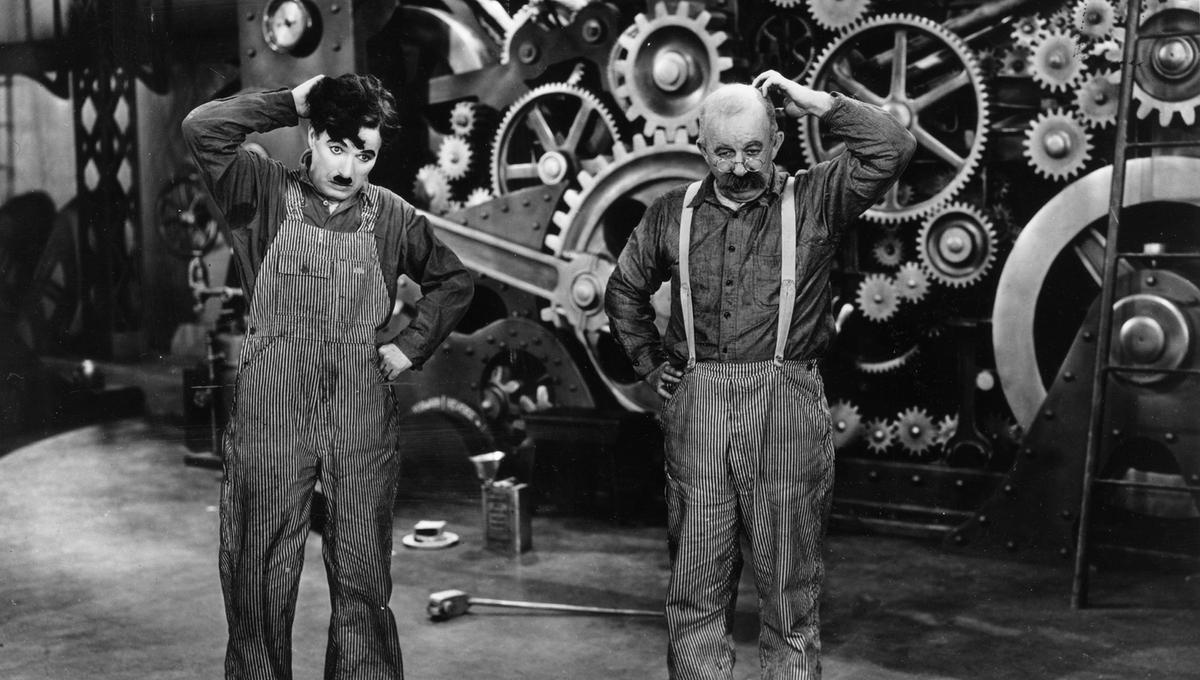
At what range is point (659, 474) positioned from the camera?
5.68 meters

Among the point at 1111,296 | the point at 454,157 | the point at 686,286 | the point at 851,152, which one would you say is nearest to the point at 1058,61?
the point at 1111,296

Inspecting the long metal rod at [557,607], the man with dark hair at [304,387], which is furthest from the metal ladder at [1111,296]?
the man with dark hair at [304,387]

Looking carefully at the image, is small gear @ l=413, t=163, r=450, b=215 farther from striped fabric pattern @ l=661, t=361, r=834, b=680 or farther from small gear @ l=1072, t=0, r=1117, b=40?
striped fabric pattern @ l=661, t=361, r=834, b=680

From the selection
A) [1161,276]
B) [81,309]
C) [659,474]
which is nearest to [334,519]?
[659,474]

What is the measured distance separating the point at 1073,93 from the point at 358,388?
3.21m

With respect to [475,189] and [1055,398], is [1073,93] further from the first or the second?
[475,189]

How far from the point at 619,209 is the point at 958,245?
5.15ft

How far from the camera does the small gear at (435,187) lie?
627 cm

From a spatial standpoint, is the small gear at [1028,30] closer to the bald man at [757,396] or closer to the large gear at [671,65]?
the large gear at [671,65]

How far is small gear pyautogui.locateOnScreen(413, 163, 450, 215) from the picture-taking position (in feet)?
20.6

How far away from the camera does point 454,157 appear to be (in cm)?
621

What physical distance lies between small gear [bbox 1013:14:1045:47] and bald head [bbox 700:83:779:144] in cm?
226

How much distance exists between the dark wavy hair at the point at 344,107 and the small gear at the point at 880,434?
9.71 ft

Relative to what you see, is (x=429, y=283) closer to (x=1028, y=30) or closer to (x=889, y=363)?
(x=889, y=363)
